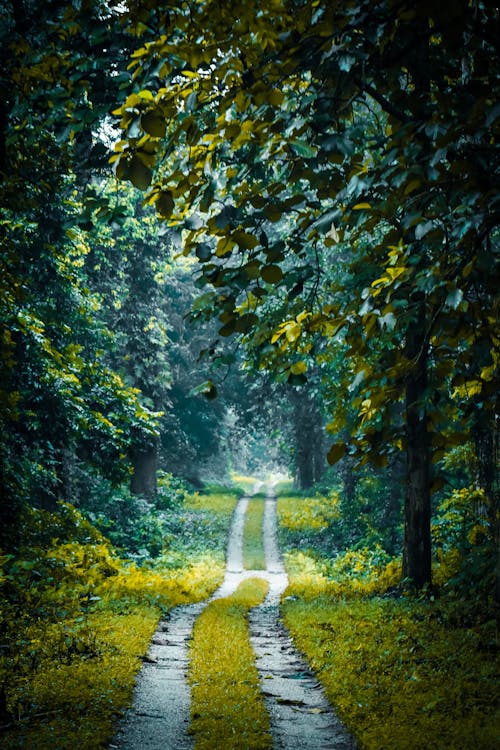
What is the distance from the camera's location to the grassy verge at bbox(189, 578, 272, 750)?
5.67m

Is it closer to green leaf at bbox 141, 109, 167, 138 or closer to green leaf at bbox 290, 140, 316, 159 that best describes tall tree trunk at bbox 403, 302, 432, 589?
green leaf at bbox 290, 140, 316, 159

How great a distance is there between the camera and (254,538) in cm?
2597

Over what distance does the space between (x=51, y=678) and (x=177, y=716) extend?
1.49m

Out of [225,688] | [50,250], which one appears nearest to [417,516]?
[225,688]

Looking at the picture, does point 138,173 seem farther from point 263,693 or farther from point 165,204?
point 263,693

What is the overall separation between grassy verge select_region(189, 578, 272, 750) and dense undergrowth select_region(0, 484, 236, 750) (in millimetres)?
751

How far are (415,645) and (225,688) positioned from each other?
2610 millimetres

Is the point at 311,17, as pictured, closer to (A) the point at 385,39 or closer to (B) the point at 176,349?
(A) the point at 385,39

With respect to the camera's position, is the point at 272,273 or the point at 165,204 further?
the point at 272,273

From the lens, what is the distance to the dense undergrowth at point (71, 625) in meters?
5.78

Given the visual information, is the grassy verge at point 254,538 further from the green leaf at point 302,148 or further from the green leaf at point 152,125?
the green leaf at point 152,125

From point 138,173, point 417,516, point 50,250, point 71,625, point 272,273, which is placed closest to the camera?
point 138,173

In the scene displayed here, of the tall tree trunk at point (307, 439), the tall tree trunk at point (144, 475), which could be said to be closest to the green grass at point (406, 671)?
the tall tree trunk at point (144, 475)

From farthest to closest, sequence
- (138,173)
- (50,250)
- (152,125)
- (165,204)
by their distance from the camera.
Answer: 1. (50,250)
2. (165,204)
3. (138,173)
4. (152,125)
